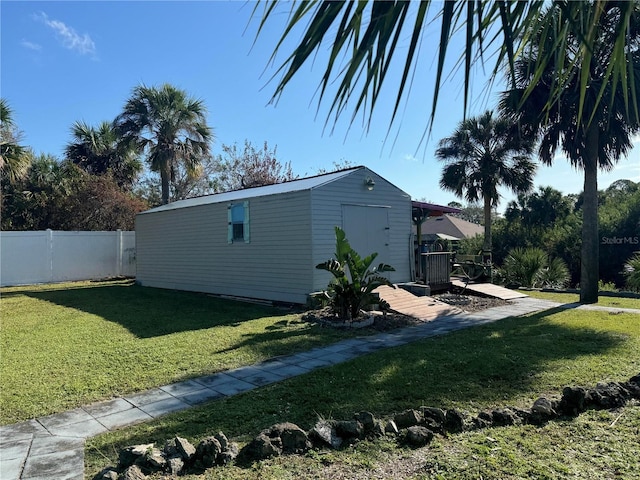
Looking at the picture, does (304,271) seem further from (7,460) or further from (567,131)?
(567,131)

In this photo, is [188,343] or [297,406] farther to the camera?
[188,343]

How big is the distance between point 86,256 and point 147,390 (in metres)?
15.7

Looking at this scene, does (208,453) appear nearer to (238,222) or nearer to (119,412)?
(119,412)

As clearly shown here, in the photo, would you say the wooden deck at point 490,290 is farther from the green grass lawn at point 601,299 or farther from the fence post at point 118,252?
the fence post at point 118,252

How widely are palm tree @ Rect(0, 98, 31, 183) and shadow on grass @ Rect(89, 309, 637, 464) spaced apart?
12763 mm

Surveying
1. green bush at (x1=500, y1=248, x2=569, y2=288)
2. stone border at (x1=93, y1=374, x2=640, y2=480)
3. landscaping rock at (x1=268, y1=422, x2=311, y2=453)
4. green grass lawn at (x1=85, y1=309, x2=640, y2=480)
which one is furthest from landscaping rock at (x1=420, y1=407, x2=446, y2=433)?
green bush at (x1=500, y1=248, x2=569, y2=288)

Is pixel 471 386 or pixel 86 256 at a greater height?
pixel 86 256

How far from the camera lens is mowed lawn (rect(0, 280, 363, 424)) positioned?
4656 mm

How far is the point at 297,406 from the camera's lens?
3986 mm

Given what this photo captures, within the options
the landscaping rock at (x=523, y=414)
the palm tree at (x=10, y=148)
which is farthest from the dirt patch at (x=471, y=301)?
the palm tree at (x=10, y=148)

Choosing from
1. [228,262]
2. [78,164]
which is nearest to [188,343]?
[228,262]

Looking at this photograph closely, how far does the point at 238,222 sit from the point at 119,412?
26.1 feet

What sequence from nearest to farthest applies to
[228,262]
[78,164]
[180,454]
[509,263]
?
[180,454], [228,262], [509,263], [78,164]

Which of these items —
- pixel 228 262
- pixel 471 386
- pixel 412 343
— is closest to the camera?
pixel 471 386
